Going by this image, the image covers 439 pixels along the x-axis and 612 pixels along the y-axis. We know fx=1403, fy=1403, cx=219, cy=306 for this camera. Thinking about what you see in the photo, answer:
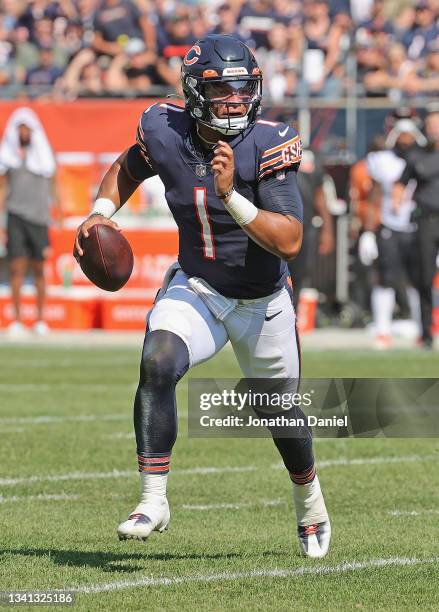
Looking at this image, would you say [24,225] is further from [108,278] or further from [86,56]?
[108,278]

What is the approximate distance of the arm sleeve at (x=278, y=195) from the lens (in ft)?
14.6

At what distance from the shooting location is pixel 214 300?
4.57 metres

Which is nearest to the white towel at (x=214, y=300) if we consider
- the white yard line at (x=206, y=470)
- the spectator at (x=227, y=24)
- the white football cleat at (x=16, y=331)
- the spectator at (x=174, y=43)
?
the white yard line at (x=206, y=470)

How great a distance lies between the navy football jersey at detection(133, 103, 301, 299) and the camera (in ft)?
14.7

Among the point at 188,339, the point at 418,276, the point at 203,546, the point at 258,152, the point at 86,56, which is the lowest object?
the point at 418,276

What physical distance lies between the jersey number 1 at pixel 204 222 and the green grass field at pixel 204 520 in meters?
1.00

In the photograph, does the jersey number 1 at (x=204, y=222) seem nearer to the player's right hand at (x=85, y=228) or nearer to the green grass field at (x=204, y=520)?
the player's right hand at (x=85, y=228)

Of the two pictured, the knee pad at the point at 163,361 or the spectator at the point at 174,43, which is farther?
the spectator at the point at 174,43

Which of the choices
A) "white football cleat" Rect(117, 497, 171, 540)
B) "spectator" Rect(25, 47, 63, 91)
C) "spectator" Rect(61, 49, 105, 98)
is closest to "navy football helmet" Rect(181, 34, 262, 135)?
"white football cleat" Rect(117, 497, 171, 540)

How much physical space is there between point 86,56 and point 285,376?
1233cm

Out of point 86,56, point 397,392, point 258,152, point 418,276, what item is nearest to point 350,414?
point 397,392

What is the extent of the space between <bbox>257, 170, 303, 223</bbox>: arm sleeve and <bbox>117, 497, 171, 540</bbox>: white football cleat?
0.99 m

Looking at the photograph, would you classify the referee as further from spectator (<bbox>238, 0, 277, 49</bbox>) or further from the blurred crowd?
spectator (<bbox>238, 0, 277, 49</bbox>)

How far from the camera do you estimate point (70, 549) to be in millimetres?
4719
